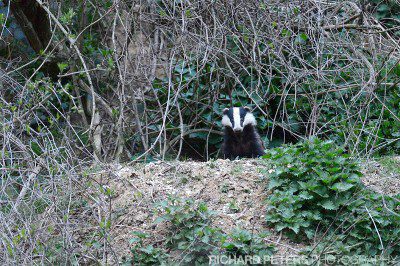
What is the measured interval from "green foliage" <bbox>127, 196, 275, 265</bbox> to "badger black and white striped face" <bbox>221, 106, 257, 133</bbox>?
2.80 m

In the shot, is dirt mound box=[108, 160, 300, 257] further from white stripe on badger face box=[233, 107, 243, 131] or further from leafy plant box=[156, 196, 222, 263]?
white stripe on badger face box=[233, 107, 243, 131]

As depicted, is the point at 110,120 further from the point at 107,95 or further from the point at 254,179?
the point at 254,179

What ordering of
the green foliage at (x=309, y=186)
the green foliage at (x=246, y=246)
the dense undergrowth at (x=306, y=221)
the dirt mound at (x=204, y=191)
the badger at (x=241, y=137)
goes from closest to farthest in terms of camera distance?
the green foliage at (x=246, y=246)
the dense undergrowth at (x=306, y=221)
the green foliage at (x=309, y=186)
the dirt mound at (x=204, y=191)
the badger at (x=241, y=137)

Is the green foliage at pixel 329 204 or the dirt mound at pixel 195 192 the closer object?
the green foliage at pixel 329 204

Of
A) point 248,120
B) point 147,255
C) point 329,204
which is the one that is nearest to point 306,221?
point 329,204

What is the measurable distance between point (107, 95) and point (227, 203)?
141 inches

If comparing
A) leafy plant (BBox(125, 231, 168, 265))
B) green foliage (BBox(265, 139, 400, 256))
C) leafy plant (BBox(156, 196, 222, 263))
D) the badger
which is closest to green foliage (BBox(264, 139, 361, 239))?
green foliage (BBox(265, 139, 400, 256))

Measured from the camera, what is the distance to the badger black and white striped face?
8.60m

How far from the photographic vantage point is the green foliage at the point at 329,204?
223 inches

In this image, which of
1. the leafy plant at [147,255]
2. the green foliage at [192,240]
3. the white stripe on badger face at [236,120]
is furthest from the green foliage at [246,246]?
the white stripe on badger face at [236,120]

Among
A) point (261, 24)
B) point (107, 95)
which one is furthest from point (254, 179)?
point (107, 95)

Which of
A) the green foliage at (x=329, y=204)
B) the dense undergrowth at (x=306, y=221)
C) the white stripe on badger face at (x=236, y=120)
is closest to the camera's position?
the dense undergrowth at (x=306, y=221)

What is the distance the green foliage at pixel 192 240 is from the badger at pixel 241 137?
9.40 feet

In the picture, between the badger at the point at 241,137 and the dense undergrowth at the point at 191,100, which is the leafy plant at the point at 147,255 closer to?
the dense undergrowth at the point at 191,100
